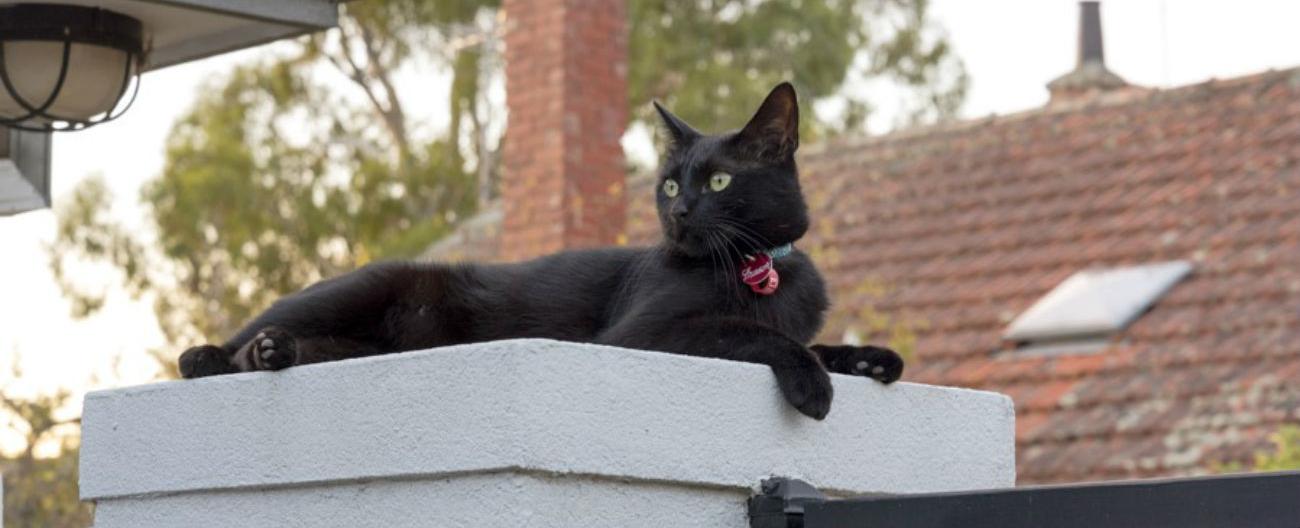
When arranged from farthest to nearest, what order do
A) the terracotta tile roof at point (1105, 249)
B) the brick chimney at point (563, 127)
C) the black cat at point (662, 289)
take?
the brick chimney at point (563, 127)
the terracotta tile roof at point (1105, 249)
the black cat at point (662, 289)

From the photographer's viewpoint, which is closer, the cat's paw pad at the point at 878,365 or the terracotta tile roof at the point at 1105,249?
the cat's paw pad at the point at 878,365

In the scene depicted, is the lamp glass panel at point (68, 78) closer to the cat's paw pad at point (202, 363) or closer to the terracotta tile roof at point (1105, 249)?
the cat's paw pad at point (202, 363)

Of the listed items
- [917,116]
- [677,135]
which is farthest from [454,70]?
[677,135]

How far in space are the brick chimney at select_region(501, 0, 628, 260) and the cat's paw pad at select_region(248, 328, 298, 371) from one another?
24.6 ft

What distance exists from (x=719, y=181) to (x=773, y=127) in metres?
0.15

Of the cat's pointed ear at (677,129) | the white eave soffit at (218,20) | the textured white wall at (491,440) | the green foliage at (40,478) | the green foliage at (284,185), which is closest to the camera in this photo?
the textured white wall at (491,440)

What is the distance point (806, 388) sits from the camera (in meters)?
2.84

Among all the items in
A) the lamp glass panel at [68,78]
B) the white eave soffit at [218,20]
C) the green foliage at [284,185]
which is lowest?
the green foliage at [284,185]

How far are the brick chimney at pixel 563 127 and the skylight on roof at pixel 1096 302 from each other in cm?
227

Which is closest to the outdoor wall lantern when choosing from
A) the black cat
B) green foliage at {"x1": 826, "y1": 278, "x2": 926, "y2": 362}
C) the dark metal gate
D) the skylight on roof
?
the black cat

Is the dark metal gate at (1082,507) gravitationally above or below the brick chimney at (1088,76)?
above

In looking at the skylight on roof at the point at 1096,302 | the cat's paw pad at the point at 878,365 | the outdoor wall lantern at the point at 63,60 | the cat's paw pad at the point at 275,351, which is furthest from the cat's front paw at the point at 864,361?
the skylight on roof at the point at 1096,302

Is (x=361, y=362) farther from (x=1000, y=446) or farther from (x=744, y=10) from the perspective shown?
(x=744, y=10)

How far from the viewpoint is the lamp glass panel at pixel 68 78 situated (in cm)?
432
